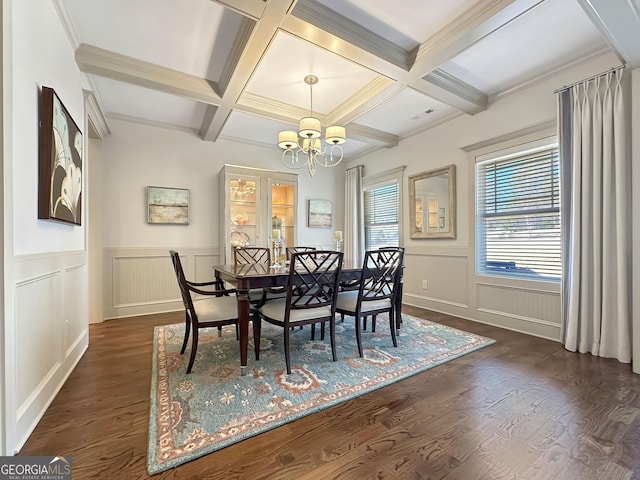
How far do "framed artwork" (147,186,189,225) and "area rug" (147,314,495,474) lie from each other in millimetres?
1634

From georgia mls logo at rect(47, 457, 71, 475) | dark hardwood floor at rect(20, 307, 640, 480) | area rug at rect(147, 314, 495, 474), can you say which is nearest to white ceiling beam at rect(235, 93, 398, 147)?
area rug at rect(147, 314, 495, 474)

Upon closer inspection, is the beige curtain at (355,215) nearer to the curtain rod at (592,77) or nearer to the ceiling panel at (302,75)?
the ceiling panel at (302,75)

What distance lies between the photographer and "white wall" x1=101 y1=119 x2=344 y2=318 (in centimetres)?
372

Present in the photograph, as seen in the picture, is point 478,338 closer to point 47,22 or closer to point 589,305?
point 589,305

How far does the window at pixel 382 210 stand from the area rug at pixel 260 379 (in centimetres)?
201

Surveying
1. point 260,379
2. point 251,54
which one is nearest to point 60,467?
point 260,379

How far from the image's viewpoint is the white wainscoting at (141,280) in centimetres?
370

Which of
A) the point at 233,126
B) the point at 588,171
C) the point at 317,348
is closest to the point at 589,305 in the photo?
the point at 588,171

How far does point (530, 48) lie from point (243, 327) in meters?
3.34

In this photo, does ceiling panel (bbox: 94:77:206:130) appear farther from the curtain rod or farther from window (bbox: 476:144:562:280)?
the curtain rod

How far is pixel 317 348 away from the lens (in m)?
2.60

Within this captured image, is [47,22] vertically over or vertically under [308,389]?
over

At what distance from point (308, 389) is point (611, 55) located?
366cm

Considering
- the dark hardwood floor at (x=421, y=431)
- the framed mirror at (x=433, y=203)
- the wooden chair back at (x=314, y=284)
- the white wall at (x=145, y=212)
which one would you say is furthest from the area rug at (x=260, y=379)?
the framed mirror at (x=433, y=203)
